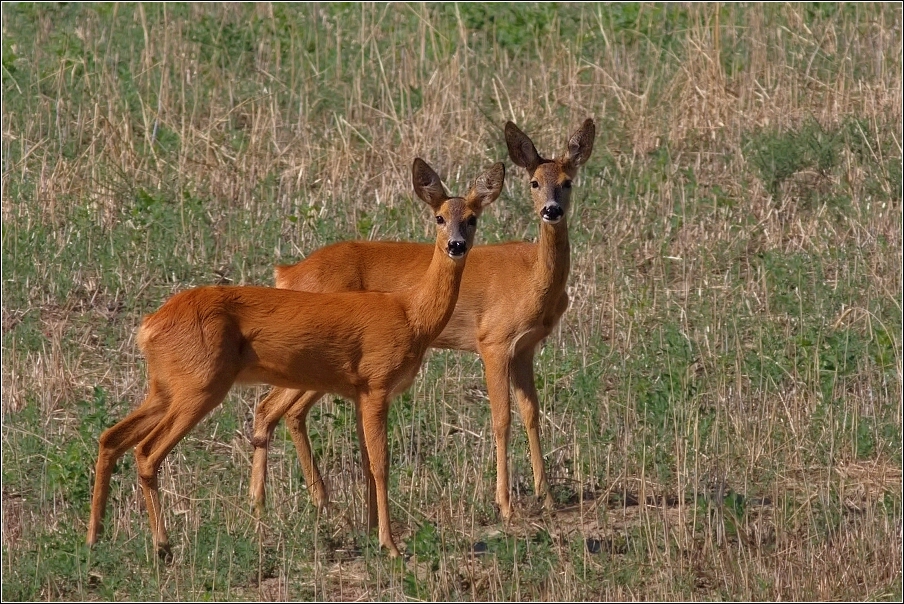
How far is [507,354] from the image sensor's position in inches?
344

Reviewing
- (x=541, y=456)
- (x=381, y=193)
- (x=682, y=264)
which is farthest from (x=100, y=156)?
(x=541, y=456)

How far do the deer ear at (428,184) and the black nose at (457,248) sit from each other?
0.40m

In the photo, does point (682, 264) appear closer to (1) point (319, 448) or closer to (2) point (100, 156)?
(1) point (319, 448)

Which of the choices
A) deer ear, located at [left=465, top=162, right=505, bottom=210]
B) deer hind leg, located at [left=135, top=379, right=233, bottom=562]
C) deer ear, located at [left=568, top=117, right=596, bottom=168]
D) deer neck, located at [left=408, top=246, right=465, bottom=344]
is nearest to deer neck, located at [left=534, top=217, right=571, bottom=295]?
deer ear, located at [left=568, top=117, right=596, bottom=168]

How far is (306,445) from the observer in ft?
27.2

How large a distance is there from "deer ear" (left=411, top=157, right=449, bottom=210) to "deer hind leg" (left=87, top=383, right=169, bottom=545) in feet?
5.33

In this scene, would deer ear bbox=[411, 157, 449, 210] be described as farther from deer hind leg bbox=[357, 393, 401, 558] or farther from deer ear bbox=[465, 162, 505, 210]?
deer hind leg bbox=[357, 393, 401, 558]

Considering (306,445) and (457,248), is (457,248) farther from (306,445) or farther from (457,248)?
(306,445)

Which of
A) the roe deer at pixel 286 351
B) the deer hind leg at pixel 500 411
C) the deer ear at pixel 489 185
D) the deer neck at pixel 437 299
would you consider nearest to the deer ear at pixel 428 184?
the roe deer at pixel 286 351

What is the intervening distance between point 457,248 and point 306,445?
5.22 ft

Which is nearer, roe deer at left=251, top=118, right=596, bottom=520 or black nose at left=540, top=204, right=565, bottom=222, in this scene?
black nose at left=540, top=204, right=565, bottom=222

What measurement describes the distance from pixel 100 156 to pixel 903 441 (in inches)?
270

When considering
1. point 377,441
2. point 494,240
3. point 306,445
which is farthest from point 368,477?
point 494,240

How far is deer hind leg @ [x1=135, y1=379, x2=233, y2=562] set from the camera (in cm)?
719
